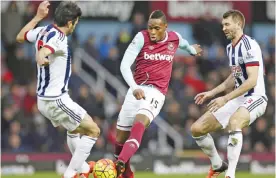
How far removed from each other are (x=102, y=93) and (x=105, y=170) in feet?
29.2

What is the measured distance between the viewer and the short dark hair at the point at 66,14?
38.5ft

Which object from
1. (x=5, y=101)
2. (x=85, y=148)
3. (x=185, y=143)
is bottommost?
(x=185, y=143)

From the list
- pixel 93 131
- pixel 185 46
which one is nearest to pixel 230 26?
pixel 185 46

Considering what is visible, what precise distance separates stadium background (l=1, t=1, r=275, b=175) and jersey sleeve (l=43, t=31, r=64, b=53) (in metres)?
7.02

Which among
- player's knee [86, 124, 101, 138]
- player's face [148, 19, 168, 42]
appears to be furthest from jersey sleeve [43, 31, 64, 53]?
player's face [148, 19, 168, 42]

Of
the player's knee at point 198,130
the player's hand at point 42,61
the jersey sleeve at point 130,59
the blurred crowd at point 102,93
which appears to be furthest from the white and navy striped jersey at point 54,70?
the blurred crowd at point 102,93

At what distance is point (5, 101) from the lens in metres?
19.2

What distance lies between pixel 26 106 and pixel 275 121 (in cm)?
579

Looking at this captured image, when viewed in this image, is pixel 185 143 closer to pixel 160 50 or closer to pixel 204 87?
pixel 204 87

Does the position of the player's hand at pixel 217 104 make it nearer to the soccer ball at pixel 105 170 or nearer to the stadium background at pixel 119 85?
the soccer ball at pixel 105 170

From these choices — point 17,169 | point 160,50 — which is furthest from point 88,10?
point 160,50

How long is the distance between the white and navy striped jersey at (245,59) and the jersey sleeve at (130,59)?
50.9 inches

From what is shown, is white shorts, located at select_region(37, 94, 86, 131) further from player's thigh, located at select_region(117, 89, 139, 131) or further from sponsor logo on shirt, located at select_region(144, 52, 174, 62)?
sponsor logo on shirt, located at select_region(144, 52, 174, 62)

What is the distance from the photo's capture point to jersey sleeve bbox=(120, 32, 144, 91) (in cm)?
1204
